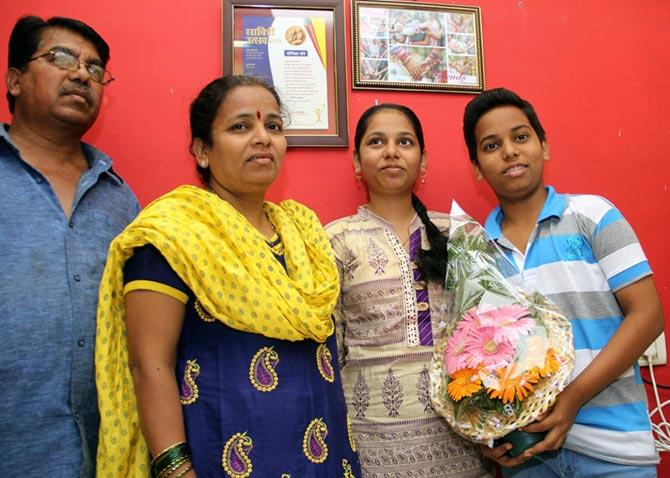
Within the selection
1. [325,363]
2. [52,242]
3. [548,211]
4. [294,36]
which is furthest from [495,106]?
[52,242]

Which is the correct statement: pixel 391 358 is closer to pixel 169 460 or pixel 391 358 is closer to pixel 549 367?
pixel 549 367

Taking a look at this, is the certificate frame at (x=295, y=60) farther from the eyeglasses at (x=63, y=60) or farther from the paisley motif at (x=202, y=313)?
the paisley motif at (x=202, y=313)

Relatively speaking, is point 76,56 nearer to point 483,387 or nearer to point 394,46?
point 394,46

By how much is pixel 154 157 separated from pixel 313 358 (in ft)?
3.72

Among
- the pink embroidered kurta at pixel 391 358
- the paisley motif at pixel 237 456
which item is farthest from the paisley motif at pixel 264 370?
the pink embroidered kurta at pixel 391 358

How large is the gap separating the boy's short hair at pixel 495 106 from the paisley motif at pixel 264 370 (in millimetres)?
1018

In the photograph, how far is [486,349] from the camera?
1.26m

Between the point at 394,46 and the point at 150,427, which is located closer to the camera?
the point at 150,427

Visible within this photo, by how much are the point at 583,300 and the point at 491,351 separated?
378 mm

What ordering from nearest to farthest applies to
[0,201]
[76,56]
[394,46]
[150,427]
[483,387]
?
[150,427] → [483,387] → [0,201] → [76,56] → [394,46]

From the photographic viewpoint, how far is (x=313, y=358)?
1.27 m

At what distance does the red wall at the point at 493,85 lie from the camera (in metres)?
1.98

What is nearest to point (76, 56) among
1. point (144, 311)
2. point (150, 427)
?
point (144, 311)

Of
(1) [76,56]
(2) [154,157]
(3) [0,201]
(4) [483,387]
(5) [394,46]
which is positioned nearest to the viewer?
(4) [483,387]
